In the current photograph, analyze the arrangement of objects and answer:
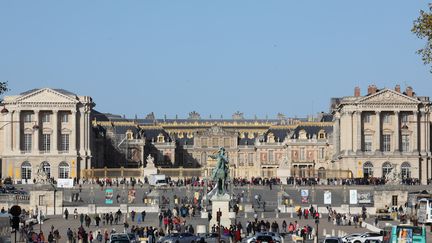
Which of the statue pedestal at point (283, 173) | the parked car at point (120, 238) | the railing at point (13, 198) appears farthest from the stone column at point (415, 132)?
the parked car at point (120, 238)

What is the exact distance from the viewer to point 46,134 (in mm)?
155250

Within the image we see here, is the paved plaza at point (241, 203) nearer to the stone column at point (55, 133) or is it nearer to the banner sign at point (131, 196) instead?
the banner sign at point (131, 196)

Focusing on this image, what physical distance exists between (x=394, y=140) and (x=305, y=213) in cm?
5599

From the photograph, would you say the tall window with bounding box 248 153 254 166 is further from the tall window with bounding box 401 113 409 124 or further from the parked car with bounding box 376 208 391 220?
the parked car with bounding box 376 208 391 220

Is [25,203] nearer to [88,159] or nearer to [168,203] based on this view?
[168,203]

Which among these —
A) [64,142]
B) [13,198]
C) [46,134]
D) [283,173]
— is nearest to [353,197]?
[13,198]

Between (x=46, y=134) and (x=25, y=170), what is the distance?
17.7 feet

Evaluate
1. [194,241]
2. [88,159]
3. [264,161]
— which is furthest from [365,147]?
[194,241]

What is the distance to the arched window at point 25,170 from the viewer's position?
5930 inches

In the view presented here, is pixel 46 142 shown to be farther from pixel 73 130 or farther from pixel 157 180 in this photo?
pixel 157 180

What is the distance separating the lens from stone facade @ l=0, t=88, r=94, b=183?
151625 mm

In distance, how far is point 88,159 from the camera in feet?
503

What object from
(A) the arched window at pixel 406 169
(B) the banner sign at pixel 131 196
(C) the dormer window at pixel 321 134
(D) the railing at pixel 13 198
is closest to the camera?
(D) the railing at pixel 13 198

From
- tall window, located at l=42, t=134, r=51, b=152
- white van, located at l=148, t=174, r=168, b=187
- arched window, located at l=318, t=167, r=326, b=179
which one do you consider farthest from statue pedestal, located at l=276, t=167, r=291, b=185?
tall window, located at l=42, t=134, r=51, b=152
